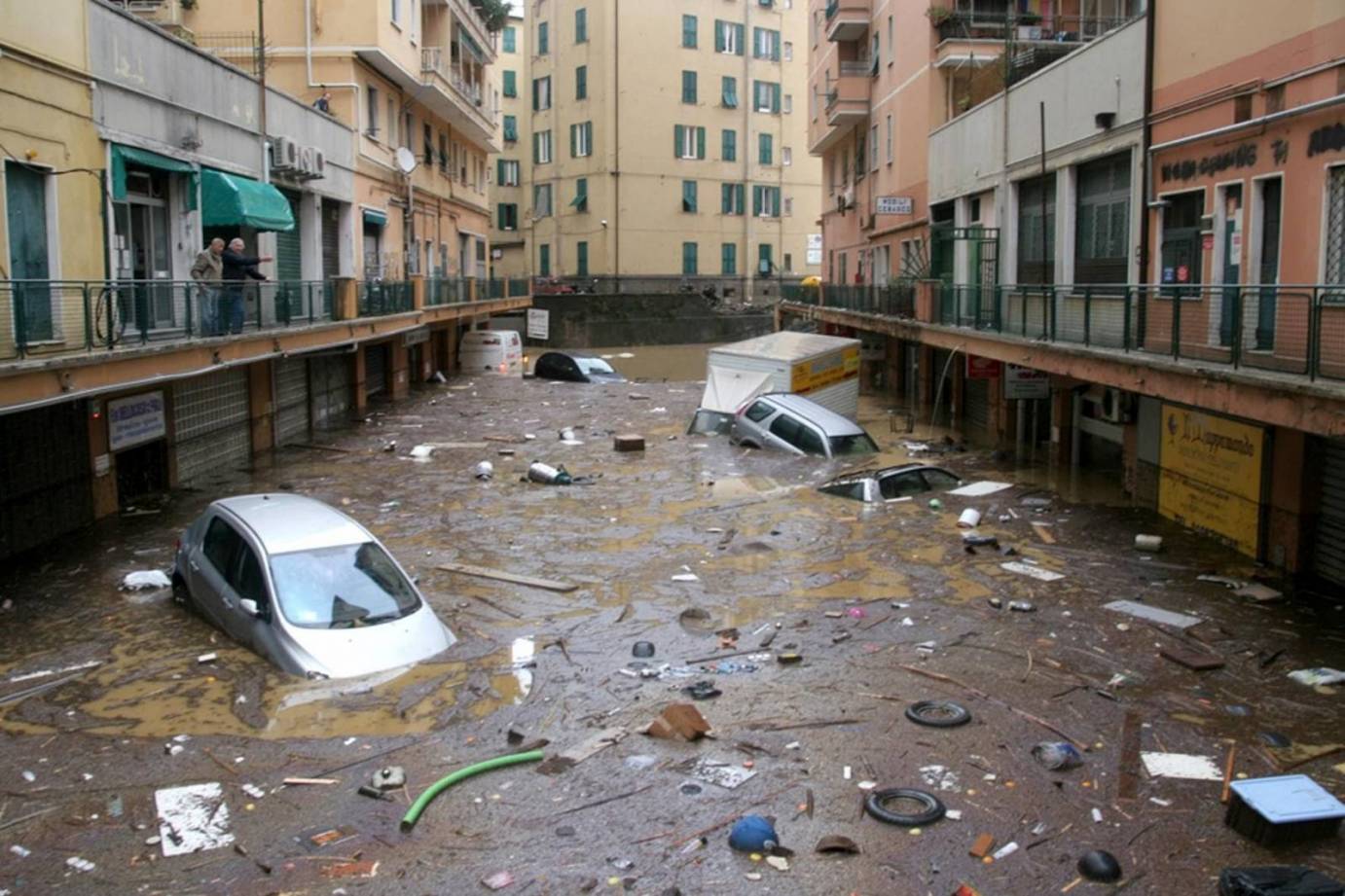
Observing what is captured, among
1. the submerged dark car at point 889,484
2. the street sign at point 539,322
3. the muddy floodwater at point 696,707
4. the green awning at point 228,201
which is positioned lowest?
the muddy floodwater at point 696,707

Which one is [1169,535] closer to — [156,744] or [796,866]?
[796,866]

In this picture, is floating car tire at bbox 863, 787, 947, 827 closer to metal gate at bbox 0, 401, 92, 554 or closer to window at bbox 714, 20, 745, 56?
metal gate at bbox 0, 401, 92, 554

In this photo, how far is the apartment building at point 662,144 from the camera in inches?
2413

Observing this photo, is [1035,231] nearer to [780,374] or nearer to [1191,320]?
[780,374]

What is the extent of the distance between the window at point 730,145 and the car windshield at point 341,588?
55492 mm

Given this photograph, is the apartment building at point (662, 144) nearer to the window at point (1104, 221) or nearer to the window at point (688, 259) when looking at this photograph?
the window at point (688, 259)

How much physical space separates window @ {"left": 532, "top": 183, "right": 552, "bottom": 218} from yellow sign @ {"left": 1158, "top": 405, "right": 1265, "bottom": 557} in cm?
5089

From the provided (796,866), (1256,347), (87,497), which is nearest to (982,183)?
(1256,347)

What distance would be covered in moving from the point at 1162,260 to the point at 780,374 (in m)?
9.57

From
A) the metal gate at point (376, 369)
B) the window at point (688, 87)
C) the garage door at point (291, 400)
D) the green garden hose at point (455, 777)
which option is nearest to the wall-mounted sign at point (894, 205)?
the metal gate at point (376, 369)

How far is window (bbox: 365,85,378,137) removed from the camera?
3259 cm

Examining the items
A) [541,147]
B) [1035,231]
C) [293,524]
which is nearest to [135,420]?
[293,524]

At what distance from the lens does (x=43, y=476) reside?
15.4m

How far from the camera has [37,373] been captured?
1211 centimetres
